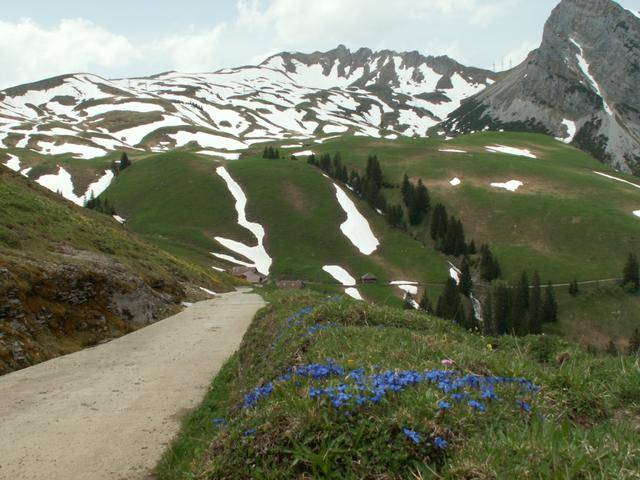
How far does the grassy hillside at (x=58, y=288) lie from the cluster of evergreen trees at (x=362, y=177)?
112 metres

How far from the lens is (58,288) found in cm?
2012

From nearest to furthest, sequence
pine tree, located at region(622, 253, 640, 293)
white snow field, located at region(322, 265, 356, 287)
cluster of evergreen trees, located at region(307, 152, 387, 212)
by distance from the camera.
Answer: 1. pine tree, located at region(622, 253, 640, 293)
2. white snow field, located at region(322, 265, 356, 287)
3. cluster of evergreen trees, located at region(307, 152, 387, 212)

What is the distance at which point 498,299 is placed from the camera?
9288 cm

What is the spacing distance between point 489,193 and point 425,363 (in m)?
137

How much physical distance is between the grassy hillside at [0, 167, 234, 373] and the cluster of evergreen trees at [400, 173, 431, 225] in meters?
106

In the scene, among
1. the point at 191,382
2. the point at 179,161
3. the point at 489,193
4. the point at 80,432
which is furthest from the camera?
the point at 179,161

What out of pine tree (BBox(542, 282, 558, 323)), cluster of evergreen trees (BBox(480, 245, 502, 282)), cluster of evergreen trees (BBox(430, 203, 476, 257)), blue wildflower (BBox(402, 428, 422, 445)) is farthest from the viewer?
cluster of evergreen trees (BBox(430, 203, 476, 257))

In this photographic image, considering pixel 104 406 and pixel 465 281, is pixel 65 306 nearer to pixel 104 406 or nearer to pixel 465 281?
pixel 104 406

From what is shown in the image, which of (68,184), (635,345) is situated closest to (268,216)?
(68,184)

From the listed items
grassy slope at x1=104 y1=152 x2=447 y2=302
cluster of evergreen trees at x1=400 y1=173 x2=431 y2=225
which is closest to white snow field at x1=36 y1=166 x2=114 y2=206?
grassy slope at x1=104 y1=152 x2=447 y2=302

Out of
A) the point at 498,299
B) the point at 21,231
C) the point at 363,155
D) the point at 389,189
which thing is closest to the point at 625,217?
the point at 498,299

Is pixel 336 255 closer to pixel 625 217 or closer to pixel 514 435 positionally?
pixel 625 217

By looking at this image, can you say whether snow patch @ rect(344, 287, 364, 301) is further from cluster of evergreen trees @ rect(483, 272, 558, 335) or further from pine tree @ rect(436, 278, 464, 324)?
cluster of evergreen trees @ rect(483, 272, 558, 335)

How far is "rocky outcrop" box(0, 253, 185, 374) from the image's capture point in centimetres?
1652
